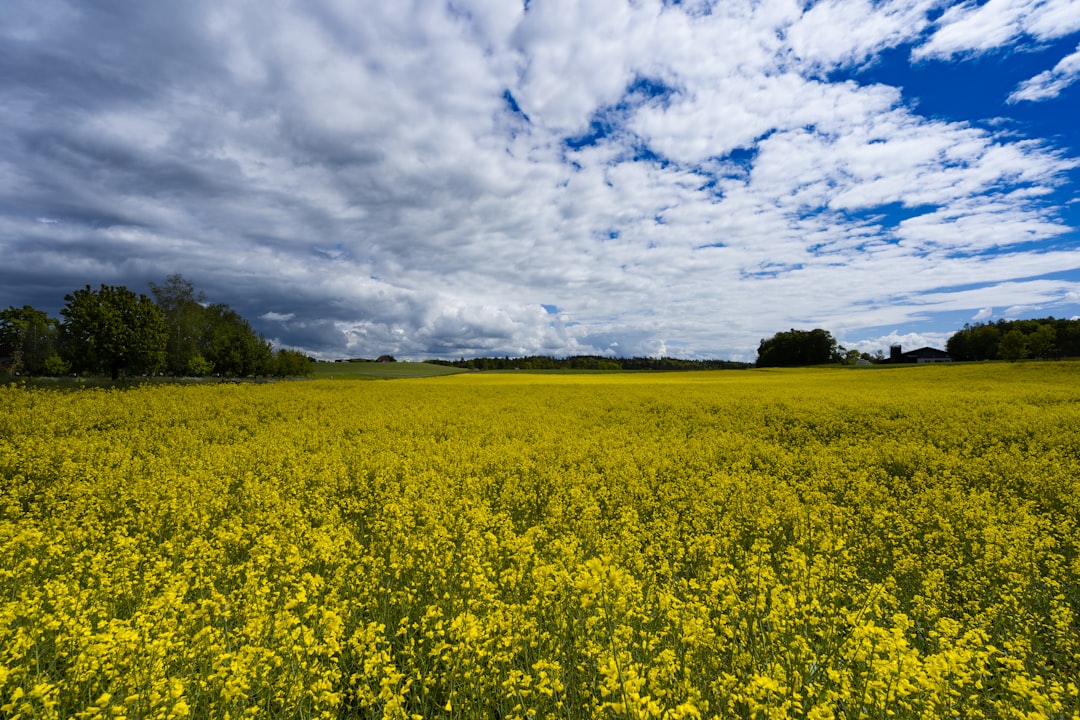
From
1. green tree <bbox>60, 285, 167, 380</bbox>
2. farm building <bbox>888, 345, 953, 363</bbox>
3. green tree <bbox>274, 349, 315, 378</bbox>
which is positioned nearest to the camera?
green tree <bbox>60, 285, 167, 380</bbox>

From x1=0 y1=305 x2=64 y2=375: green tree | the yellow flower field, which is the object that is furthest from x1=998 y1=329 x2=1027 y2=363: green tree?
x1=0 y1=305 x2=64 y2=375: green tree

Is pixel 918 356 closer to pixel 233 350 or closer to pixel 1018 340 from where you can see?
pixel 1018 340

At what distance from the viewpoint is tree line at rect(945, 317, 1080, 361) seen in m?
58.5

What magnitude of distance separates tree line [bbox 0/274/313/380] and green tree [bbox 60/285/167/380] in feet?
0.18

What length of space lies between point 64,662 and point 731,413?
793 inches

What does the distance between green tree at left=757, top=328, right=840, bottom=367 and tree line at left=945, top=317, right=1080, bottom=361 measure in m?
19.9

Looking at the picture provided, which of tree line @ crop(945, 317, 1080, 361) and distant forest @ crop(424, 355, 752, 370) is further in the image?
distant forest @ crop(424, 355, 752, 370)

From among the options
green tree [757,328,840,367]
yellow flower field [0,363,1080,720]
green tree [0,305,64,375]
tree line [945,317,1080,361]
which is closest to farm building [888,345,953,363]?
tree line [945,317,1080,361]

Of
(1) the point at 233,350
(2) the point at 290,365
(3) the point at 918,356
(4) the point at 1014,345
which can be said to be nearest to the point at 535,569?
(1) the point at 233,350

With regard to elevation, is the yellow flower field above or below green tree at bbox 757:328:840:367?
below

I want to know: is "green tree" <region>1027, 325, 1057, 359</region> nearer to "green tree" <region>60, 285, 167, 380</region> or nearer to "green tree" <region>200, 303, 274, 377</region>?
"green tree" <region>60, 285, 167, 380</region>

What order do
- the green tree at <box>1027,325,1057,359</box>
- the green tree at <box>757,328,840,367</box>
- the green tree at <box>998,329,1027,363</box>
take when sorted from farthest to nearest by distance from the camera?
the green tree at <box>757,328,840,367</box> < the green tree at <box>1027,325,1057,359</box> < the green tree at <box>998,329,1027,363</box>

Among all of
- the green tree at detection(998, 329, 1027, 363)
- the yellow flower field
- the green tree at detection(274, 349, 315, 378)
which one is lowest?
the yellow flower field

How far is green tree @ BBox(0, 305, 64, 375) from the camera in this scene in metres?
49.7
